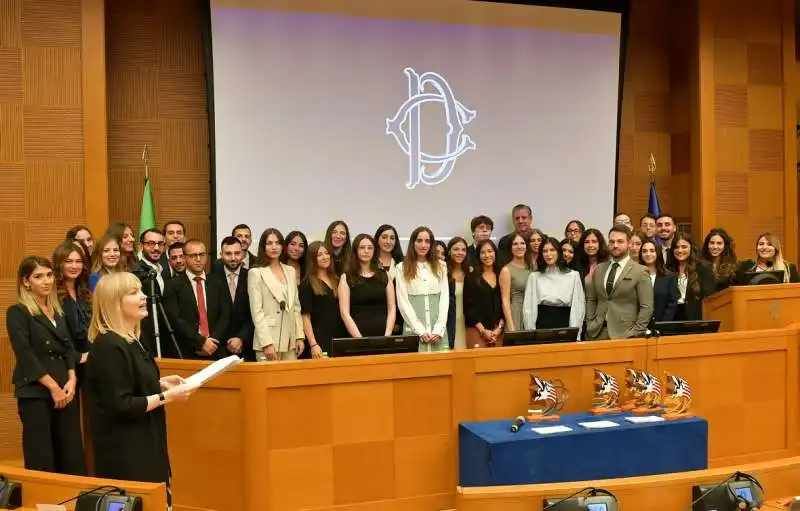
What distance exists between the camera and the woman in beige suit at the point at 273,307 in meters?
4.50

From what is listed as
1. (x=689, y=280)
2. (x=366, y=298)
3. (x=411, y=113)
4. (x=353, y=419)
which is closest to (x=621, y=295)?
(x=689, y=280)

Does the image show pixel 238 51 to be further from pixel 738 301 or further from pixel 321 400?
pixel 738 301

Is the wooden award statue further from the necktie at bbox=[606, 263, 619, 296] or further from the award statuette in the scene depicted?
the necktie at bbox=[606, 263, 619, 296]

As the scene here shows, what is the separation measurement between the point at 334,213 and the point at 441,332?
2.35 m

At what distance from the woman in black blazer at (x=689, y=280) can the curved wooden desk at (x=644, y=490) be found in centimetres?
261

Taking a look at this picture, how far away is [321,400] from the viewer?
11.6 ft

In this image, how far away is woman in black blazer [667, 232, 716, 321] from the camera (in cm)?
505

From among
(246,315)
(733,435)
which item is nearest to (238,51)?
→ (246,315)

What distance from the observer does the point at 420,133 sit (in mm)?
6941

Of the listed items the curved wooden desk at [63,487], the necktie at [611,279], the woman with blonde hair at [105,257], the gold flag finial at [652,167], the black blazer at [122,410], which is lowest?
the curved wooden desk at [63,487]

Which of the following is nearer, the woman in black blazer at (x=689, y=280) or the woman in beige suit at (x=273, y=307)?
the woman in beige suit at (x=273, y=307)

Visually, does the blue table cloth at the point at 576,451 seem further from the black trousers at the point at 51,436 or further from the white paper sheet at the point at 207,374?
the black trousers at the point at 51,436

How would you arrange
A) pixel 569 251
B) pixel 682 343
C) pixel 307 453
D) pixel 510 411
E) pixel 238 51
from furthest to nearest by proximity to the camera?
pixel 238 51 < pixel 569 251 < pixel 682 343 < pixel 510 411 < pixel 307 453

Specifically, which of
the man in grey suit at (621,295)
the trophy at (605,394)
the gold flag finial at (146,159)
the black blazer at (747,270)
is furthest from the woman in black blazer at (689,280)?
the gold flag finial at (146,159)
